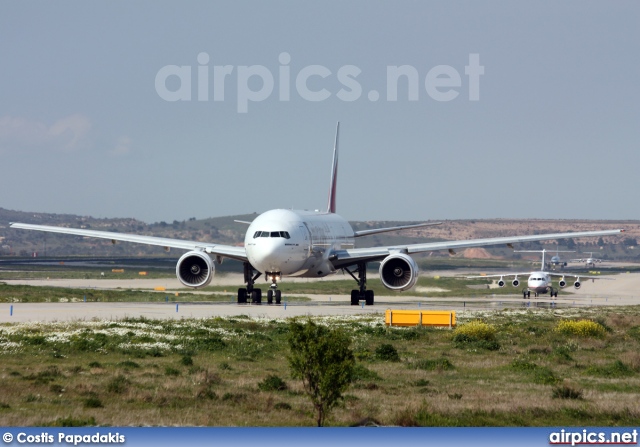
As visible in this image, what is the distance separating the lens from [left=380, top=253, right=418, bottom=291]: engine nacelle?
54.1 m

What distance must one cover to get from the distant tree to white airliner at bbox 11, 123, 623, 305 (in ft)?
103

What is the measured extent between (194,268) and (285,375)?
28.4 metres

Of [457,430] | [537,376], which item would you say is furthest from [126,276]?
[457,430]

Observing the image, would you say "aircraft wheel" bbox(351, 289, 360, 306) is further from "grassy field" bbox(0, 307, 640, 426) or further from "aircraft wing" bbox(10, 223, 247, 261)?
"grassy field" bbox(0, 307, 640, 426)

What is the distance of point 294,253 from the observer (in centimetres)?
5203

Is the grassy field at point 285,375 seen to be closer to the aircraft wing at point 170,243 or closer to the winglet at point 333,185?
the aircraft wing at point 170,243

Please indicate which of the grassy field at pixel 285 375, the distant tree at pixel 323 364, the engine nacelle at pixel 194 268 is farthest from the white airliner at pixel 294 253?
the distant tree at pixel 323 364

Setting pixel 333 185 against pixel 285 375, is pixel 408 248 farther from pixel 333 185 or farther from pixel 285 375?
pixel 285 375

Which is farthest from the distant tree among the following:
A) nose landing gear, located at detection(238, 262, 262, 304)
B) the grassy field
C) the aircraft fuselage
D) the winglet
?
the winglet

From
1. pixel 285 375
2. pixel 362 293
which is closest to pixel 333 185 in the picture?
pixel 362 293

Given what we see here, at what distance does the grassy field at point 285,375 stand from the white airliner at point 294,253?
9.80m

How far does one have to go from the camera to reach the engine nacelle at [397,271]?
5413 centimetres

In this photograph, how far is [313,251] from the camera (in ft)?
178

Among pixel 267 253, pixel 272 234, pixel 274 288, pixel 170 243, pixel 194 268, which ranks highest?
pixel 272 234
